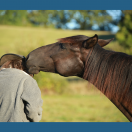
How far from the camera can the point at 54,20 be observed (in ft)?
135

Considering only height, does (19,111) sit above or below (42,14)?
below

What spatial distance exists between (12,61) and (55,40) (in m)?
1.13

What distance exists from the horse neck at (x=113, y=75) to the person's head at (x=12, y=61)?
956 millimetres

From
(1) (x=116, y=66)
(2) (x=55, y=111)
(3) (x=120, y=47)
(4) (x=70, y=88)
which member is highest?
(1) (x=116, y=66)

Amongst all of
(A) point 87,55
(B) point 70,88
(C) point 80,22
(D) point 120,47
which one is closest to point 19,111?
(A) point 87,55

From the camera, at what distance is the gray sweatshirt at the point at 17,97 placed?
2016 millimetres

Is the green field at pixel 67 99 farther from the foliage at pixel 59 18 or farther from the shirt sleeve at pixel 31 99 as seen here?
the foliage at pixel 59 18

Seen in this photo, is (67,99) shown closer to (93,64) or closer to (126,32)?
(126,32)

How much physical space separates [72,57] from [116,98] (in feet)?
2.66

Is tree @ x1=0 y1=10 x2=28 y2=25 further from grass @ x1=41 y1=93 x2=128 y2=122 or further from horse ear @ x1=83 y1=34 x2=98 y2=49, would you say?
horse ear @ x1=83 y1=34 x2=98 y2=49

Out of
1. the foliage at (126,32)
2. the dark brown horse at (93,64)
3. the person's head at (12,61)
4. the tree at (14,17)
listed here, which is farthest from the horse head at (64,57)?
the tree at (14,17)

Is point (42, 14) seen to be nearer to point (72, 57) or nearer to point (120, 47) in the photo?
point (120, 47)

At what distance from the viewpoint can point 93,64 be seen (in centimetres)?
245

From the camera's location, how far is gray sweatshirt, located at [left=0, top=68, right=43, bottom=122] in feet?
6.61
